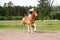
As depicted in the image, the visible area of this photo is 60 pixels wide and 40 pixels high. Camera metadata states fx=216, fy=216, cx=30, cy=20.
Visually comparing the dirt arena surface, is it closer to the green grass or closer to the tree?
the green grass

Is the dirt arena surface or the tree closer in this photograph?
the dirt arena surface

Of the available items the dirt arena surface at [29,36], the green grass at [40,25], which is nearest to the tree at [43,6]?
the green grass at [40,25]

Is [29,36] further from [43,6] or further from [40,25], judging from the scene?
[43,6]

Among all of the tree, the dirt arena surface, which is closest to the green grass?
the dirt arena surface

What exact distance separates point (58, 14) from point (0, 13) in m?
26.9

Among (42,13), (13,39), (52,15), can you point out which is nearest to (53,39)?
(13,39)

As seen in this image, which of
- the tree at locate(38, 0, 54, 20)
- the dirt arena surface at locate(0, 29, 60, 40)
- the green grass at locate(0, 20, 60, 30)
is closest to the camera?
the dirt arena surface at locate(0, 29, 60, 40)

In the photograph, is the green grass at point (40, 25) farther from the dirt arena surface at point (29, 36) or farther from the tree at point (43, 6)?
the tree at point (43, 6)

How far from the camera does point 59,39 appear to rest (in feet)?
36.1

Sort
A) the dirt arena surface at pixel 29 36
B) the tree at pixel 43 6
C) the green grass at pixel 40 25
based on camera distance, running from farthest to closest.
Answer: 1. the tree at pixel 43 6
2. the green grass at pixel 40 25
3. the dirt arena surface at pixel 29 36

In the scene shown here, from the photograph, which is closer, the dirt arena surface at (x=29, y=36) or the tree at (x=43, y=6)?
the dirt arena surface at (x=29, y=36)

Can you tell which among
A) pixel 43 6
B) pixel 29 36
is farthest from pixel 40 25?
pixel 43 6

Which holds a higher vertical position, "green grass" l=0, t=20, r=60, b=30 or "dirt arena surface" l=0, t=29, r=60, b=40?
"dirt arena surface" l=0, t=29, r=60, b=40

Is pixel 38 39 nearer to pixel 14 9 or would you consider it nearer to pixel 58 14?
pixel 58 14
